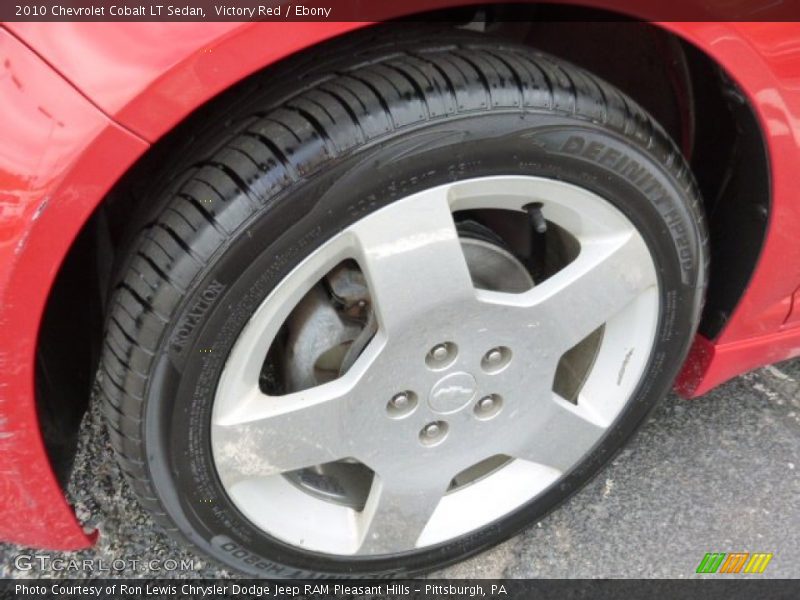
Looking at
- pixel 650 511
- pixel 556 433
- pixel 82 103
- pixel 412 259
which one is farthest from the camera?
pixel 650 511

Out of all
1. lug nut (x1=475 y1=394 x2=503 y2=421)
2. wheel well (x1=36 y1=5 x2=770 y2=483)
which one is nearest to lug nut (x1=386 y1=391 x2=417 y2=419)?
lug nut (x1=475 y1=394 x2=503 y2=421)

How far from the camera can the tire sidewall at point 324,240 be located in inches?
45.5

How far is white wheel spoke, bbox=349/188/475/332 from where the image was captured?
1.21 metres

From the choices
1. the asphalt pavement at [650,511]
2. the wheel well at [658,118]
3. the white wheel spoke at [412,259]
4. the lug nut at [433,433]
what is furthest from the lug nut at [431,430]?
the wheel well at [658,118]

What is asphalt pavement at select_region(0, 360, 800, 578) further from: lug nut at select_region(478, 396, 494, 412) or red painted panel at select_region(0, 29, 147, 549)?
red painted panel at select_region(0, 29, 147, 549)

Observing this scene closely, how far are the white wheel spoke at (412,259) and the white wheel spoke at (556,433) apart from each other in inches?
14.7

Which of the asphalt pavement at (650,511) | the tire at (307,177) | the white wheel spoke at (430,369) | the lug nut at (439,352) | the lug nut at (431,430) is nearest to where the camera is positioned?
the tire at (307,177)

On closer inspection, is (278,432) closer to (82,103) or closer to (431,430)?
(431,430)

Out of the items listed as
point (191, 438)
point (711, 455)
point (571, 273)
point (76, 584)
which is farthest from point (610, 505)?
point (76, 584)

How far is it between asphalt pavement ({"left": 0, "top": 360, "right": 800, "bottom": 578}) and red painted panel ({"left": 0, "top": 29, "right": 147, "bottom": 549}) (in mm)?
692

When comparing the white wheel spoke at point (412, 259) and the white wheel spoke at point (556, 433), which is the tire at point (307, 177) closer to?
the white wheel spoke at point (412, 259)

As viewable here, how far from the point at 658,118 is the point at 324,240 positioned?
0.89 metres

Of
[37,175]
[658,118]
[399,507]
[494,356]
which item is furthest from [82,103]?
[658,118]

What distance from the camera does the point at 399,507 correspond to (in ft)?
5.08
